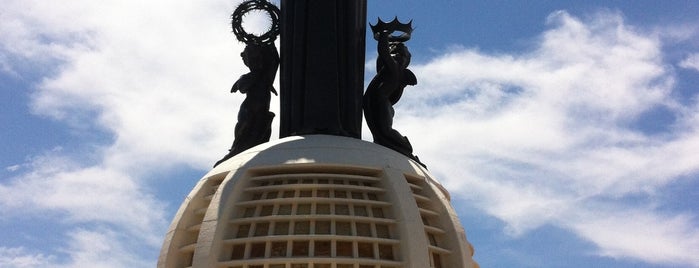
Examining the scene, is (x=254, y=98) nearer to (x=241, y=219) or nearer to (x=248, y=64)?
(x=248, y=64)

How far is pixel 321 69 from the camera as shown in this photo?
3075 cm

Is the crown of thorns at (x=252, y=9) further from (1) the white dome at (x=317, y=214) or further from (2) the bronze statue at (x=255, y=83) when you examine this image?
(1) the white dome at (x=317, y=214)

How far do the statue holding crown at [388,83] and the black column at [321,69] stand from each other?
0.54 m

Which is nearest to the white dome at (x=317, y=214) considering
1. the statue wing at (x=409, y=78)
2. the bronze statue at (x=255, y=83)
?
the bronze statue at (x=255, y=83)

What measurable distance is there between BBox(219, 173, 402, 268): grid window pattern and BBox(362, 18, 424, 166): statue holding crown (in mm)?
4662

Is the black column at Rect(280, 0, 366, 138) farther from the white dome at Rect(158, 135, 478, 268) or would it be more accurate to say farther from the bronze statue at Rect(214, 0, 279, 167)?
the white dome at Rect(158, 135, 478, 268)

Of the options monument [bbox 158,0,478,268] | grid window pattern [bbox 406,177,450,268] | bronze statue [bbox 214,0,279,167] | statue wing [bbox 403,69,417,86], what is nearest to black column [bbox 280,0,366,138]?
monument [bbox 158,0,478,268]

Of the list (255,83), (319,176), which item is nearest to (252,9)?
(255,83)

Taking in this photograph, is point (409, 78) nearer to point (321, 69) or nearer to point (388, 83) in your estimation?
point (388, 83)

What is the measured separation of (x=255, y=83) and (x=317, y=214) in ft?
28.7

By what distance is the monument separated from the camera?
79.2ft

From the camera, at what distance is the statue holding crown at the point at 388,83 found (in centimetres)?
3095

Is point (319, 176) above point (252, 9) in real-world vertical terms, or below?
below

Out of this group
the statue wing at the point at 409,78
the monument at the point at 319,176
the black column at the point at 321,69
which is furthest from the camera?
the statue wing at the point at 409,78
